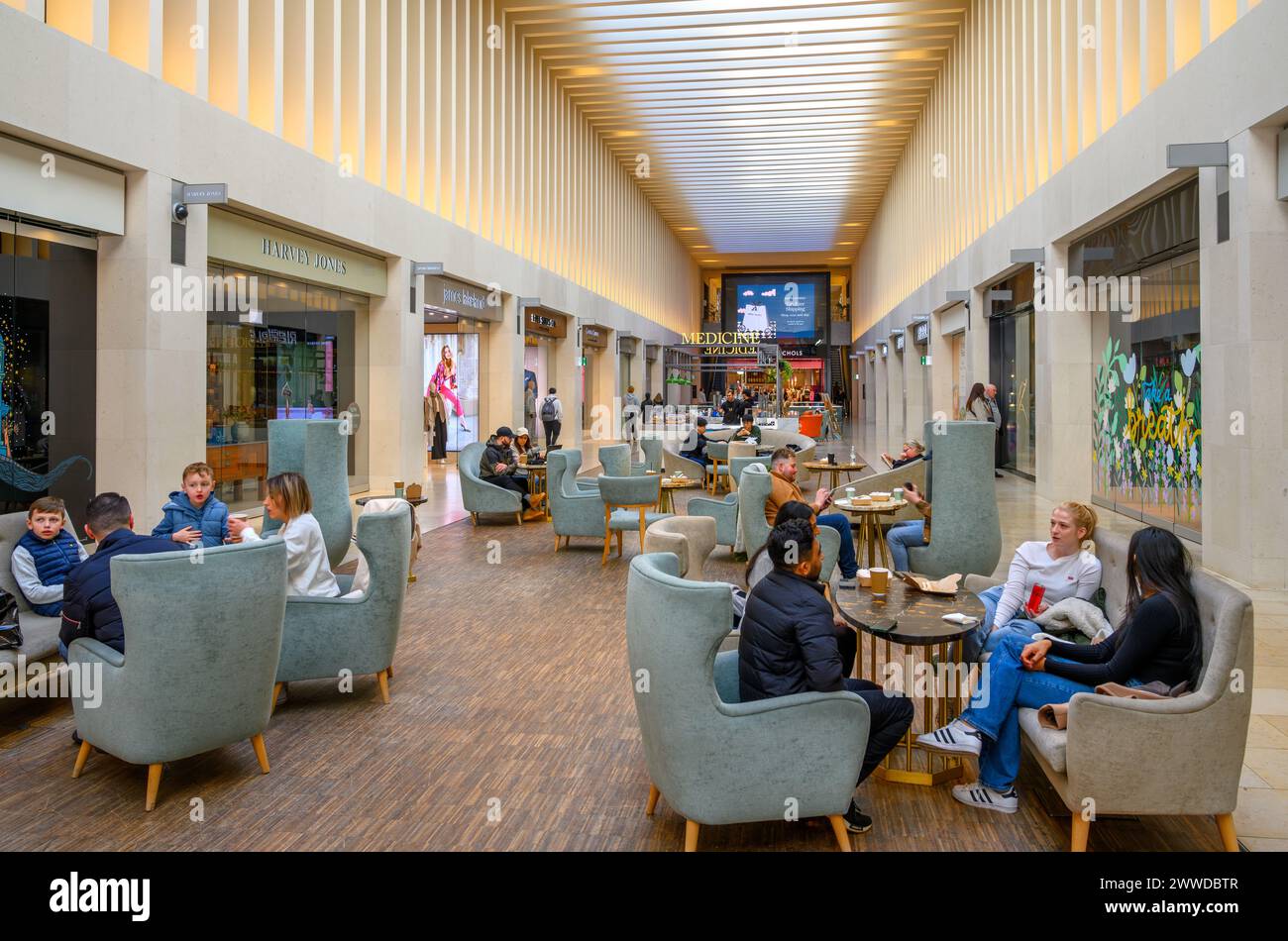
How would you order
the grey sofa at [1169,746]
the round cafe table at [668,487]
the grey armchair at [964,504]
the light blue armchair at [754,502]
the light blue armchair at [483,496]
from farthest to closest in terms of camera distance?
the light blue armchair at [483,496], the round cafe table at [668,487], the light blue armchair at [754,502], the grey armchair at [964,504], the grey sofa at [1169,746]

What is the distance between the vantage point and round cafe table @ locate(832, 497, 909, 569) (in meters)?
7.66

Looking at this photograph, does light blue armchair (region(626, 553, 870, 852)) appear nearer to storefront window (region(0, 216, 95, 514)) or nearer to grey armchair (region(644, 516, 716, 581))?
grey armchair (region(644, 516, 716, 581))

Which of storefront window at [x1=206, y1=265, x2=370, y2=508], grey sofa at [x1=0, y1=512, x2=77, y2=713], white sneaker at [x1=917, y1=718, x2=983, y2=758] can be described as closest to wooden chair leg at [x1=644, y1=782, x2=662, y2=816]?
white sneaker at [x1=917, y1=718, x2=983, y2=758]

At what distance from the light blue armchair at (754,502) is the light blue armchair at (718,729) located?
3.96 m

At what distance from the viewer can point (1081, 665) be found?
3.39 meters

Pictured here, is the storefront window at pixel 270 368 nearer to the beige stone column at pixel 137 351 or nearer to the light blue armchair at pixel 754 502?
the beige stone column at pixel 137 351

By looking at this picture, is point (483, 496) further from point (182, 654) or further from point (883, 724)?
point (883, 724)

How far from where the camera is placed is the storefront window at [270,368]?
9.91 meters

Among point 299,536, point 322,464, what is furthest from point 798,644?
point 322,464

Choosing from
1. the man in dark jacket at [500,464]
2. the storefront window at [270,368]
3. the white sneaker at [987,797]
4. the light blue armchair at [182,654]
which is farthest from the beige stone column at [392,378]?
the white sneaker at [987,797]

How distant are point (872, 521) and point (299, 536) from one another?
515 cm

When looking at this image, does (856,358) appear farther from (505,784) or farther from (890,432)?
(505,784)

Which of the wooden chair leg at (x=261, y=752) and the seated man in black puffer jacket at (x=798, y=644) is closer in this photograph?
Answer: the seated man in black puffer jacket at (x=798, y=644)
